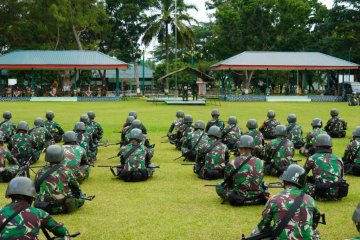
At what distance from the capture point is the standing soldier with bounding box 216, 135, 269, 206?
9.19 meters

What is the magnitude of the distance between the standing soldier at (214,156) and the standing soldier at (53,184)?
399 centimetres

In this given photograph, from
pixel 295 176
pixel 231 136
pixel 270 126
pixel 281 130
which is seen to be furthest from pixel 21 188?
pixel 270 126

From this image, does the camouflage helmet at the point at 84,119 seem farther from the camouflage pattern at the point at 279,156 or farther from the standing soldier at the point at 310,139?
the standing soldier at the point at 310,139

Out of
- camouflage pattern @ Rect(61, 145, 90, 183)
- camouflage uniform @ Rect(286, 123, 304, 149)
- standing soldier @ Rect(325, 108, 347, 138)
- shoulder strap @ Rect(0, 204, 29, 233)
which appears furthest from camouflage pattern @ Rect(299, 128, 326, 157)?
shoulder strap @ Rect(0, 204, 29, 233)


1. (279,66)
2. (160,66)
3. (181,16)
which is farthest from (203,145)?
(160,66)

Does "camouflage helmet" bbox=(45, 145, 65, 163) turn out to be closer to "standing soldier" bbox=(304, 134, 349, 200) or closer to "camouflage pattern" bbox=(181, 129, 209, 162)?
"standing soldier" bbox=(304, 134, 349, 200)

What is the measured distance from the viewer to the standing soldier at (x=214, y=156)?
11.7 m

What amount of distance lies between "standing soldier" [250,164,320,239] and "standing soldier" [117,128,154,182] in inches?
221

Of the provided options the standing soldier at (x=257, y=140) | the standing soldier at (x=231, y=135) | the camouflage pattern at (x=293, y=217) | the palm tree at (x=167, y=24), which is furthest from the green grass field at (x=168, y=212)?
the palm tree at (x=167, y=24)

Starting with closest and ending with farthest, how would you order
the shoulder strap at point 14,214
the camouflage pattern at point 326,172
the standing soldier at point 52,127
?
the shoulder strap at point 14,214
the camouflage pattern at point 326,172
the standing soldier at point 52,127

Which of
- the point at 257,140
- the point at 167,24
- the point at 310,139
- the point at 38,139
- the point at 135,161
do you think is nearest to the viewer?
the point at 135,161

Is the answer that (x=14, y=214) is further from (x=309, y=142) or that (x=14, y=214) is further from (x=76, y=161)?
(x=309, y=142)

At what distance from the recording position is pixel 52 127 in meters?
18.1

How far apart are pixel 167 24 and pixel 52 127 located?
42275 mm
